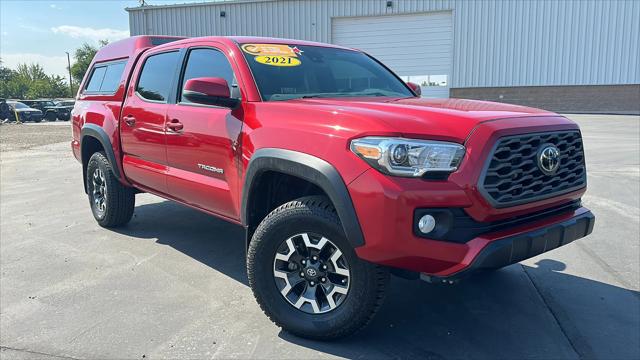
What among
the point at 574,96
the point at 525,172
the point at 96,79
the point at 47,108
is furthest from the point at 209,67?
the point at 47,108

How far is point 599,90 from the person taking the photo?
86.7ft

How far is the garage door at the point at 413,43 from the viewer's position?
1053 inches

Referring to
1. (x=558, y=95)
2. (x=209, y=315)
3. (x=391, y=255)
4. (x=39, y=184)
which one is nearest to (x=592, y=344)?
(x=391, y=255)

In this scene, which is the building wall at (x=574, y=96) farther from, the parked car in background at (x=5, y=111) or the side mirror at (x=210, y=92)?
the parked car in background at (x=5, y=111)

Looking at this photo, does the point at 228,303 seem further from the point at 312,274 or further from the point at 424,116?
the point at 424,116

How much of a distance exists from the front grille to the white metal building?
2488 cm

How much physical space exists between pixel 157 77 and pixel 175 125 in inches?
31.1

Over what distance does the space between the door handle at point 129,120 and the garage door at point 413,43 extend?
23.1m

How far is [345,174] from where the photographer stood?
2.65 metres

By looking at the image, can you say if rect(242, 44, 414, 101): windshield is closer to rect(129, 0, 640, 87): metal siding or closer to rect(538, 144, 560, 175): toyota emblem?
rect(538, 144, 560, 175): toyota emblem

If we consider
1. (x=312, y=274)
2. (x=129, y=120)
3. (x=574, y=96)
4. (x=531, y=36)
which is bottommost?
(x=312, y=274)

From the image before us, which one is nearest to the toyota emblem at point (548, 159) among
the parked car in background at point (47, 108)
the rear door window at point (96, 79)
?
the rear door window at point (96, 79)

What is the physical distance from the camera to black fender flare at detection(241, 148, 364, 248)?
8.68 ft

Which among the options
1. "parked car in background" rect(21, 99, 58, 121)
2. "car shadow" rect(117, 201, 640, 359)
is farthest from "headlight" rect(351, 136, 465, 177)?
"parked car in background" rect(21, 99, 58, 121)
